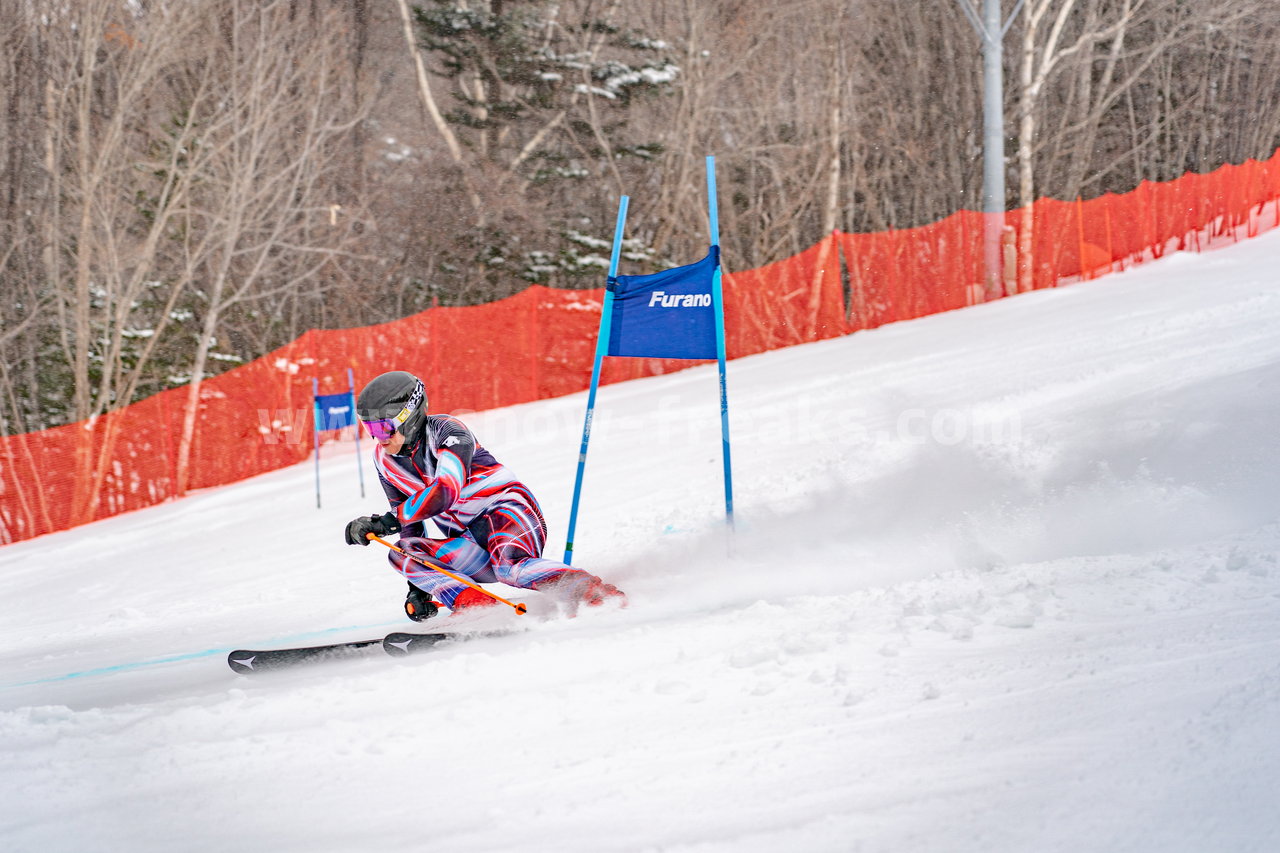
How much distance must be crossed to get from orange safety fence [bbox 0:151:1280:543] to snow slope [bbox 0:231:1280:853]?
4.34m

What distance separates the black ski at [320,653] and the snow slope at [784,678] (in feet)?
0.44

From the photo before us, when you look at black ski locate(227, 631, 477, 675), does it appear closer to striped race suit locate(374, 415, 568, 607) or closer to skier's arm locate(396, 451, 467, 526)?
striped race suit locate(374, 415, 568, 607)

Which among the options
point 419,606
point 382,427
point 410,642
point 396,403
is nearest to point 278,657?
point 410,642

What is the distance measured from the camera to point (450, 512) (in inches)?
203

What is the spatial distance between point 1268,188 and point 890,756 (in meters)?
19.2

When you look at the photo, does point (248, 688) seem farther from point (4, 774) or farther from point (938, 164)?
point (938, 164)

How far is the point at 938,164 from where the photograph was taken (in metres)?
25.9

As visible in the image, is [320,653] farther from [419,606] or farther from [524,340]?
[524,340]

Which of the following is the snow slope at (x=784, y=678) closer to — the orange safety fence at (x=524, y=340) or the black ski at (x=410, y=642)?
the black ski at (x=410, y=642)

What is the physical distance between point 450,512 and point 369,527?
42 centimetres

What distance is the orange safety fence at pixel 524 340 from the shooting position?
12195mm

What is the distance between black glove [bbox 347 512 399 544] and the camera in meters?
4.84

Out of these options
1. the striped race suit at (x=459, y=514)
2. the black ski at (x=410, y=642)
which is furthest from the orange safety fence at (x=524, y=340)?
the black ski at (x=410, y=642)

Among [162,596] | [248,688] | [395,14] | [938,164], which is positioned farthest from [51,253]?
[938,164]
